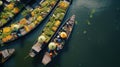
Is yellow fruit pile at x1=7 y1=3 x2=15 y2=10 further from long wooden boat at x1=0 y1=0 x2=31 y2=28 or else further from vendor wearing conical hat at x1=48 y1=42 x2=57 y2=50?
vendor wearing conical hat at x1=48 y1=42 x2=57 y2=50

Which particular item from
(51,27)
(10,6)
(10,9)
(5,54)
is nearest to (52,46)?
(51,27)

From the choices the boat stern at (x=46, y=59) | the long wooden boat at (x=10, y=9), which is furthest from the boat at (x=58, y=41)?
the long wooden boat at (x=10, y=9)

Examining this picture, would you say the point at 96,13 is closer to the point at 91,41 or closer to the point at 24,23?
the point at 91,41

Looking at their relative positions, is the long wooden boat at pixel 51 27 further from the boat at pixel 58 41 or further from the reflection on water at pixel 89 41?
the reflection on water at pixel 89 41

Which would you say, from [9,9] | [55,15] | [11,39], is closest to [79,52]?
[55,15]

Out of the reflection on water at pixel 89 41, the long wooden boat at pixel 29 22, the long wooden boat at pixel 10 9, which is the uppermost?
the long wooden boat at pixel 10 9

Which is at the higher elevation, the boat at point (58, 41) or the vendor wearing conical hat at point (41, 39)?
A: the vendor wearing conical hat at point (41, 39)
